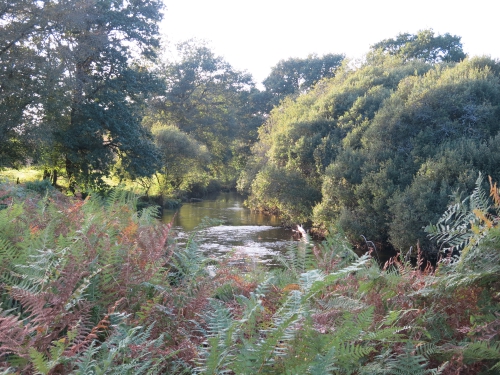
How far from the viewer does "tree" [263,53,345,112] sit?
51.0 m

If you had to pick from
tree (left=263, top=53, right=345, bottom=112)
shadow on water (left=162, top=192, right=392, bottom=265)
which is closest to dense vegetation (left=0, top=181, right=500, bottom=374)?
shadow on water (left=162, top=192, right=392, bottom=265)

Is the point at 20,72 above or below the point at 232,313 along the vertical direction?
above

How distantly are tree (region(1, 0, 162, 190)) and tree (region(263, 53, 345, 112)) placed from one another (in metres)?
27.9

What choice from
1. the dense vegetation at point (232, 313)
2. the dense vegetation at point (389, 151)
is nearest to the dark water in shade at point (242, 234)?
the dense vegetation at point (389, 151)

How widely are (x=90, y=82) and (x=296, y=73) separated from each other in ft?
111

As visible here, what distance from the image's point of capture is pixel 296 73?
51.8 m

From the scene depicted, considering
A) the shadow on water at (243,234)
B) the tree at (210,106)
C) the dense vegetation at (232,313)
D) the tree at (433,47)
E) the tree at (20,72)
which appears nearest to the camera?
the dense vegetation at (232,313)

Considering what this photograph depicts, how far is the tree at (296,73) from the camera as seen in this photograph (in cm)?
5097

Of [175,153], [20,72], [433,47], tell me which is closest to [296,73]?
[433,47]

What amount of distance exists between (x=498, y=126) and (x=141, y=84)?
59.8 ft

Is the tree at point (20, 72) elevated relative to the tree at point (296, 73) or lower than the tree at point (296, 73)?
lower

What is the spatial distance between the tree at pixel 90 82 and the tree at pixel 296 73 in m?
27.9

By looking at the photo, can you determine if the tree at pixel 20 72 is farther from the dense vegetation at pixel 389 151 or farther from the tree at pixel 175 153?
the tree at pixel 175 153

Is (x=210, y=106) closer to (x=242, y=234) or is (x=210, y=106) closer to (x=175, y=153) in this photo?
(x=175, y=153)
